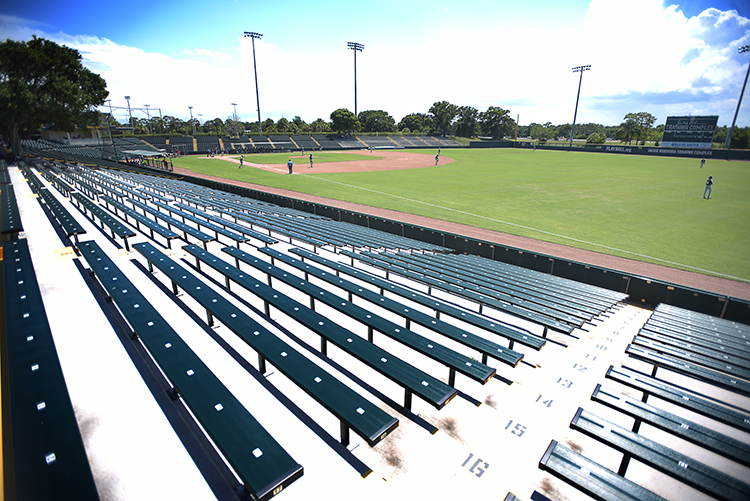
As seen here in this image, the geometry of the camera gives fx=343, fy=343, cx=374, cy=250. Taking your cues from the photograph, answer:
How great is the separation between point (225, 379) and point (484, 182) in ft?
120

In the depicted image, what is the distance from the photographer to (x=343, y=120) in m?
100

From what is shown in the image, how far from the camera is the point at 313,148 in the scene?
8300cm

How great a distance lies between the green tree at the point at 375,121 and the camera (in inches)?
4876

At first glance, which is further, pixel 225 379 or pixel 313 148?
pixel 313 148

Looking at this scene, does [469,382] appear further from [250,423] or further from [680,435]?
[250,423]

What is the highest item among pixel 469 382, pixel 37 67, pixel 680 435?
pixel 37 67

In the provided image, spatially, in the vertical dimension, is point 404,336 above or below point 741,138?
below

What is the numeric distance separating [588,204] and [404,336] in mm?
26945

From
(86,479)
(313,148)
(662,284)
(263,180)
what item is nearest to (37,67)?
(263,180)

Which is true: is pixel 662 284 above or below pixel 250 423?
below

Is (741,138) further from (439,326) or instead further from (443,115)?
(439,326)

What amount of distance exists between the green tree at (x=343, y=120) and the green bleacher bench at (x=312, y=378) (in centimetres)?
10098

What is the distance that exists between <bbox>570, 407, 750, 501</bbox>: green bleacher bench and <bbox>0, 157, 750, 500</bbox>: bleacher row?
0.02m

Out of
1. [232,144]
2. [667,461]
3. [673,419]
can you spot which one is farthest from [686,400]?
[232,144]
